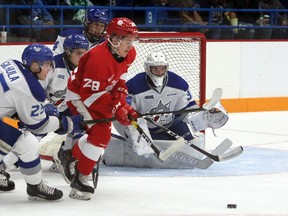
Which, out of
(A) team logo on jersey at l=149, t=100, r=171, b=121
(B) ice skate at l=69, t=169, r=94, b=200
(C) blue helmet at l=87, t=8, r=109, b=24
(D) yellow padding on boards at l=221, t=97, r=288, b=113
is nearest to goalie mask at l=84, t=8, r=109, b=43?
(C) blue helmet at l=87, t=8, r=109, b=24

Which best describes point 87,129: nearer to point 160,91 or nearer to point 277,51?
point 160,91

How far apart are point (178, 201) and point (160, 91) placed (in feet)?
3.96

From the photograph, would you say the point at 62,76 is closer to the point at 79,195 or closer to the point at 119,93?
the point at 119,93

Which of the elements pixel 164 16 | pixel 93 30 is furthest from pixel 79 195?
pixel 164 16

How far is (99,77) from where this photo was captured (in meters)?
4.63

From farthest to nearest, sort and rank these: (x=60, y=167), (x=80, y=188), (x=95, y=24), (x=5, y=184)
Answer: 1. (x=95, y=24)
2. (x=60, y=167)
3. (x=5, y=184)
4. (x=80, y=188)

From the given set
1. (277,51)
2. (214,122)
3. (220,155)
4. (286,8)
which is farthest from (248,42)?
(220,155)

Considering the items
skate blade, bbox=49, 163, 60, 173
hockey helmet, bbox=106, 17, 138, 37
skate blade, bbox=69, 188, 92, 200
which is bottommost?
skate blade, bbox=49, 163, 60, 173

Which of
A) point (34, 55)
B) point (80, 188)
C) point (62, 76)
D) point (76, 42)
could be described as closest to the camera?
point (34, 55)

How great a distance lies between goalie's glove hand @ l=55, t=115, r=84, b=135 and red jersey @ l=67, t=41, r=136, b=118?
0.08 metres

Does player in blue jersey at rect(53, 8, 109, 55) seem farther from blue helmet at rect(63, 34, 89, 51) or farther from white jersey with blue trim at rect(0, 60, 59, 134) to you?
white jersey with blue trim at rect(0, 60, 59, 134)

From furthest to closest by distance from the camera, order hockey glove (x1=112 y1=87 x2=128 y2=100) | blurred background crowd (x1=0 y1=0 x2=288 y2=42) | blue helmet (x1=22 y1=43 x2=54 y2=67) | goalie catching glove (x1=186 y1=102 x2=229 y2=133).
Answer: blurred background crowd (x1=0 y1=0 x2=288 y2=42)
goalie catching glove (x1=186 y1=102 x2=229 y2=133)
hockey glove (x1=112 y1=87 x2=128 y2=100)
blue helmet (x1=22 y1=43 x2=54 y2=67)

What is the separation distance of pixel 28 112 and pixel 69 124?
0.35 metres

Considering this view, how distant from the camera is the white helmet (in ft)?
18.2
